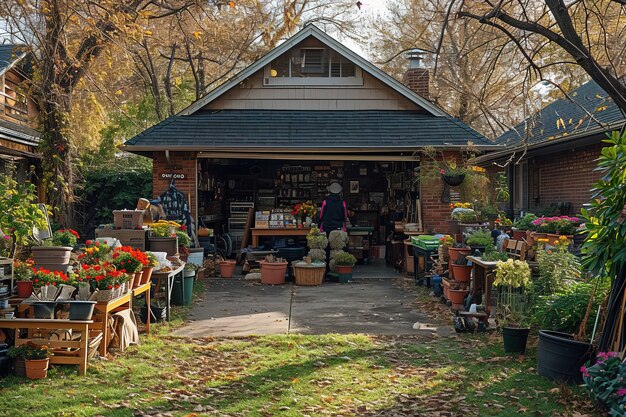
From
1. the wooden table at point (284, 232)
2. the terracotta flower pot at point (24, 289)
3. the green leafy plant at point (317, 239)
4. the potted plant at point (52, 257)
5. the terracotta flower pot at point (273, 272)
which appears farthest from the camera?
the wooden table at point (284, 232)

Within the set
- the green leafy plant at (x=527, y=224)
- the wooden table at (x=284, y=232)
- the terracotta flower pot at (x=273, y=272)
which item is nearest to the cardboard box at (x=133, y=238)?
the terracotta flower pot at (x=273, y=272)

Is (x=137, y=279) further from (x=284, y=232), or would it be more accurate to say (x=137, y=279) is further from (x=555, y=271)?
(x=284, y=232)

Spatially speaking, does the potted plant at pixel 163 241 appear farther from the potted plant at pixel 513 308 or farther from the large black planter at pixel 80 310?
the potted plant at pixel 513 308

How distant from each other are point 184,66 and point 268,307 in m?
23.4

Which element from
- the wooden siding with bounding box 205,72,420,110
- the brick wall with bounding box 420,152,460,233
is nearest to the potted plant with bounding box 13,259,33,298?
the wooden siding with bounding box 205,72,420,110

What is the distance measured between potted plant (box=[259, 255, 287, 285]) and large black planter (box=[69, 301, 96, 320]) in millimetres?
7327

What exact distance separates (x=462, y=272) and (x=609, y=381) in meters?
5.55

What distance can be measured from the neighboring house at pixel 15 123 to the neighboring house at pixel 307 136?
466cm

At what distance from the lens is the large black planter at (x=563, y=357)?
21.1ft

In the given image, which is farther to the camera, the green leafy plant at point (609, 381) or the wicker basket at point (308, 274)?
the wicker basket at point (308, 274)

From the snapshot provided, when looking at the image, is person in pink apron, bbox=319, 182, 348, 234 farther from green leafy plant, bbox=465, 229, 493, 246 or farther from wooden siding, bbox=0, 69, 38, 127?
wooden siding, bbox=0, 69, 38, 127

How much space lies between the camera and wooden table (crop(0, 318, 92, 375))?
6820 mm

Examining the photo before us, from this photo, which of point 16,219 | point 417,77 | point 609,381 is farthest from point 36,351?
point 417,77

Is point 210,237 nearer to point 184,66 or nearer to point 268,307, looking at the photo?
point 268,307
